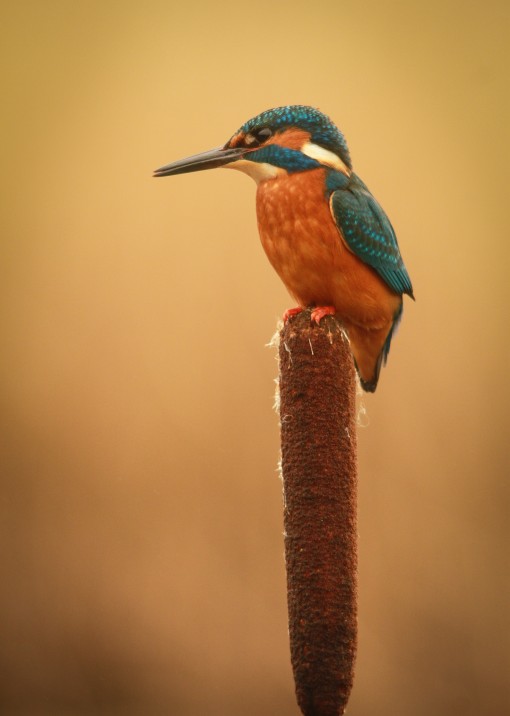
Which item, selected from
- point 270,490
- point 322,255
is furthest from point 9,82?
point 270,490

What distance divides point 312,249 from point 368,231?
89mm

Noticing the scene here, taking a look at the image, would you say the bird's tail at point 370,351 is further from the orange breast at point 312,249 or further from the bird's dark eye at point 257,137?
the bird's dark eye at point 257,137

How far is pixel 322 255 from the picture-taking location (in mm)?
1166

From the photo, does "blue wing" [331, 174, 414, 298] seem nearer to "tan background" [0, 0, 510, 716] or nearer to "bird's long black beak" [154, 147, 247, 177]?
"bird's long black beak" [154, 147, 247, 177]

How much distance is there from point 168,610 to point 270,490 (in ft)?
1.08

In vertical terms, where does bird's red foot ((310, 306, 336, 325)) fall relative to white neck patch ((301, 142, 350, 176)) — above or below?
below

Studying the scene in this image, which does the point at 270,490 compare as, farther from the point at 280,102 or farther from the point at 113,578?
the point at 280,102

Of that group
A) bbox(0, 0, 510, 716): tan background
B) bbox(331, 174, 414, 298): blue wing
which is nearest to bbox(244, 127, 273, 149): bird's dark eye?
bbox(331, 174, 414, 298): blue wing

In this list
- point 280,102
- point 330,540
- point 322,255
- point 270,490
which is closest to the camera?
point 330,540

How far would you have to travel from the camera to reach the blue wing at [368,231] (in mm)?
1161

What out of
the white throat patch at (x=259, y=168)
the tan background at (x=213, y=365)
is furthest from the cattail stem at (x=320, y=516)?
the tan background at (x=213, y=365)

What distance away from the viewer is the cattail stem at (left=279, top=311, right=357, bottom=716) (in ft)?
3.11

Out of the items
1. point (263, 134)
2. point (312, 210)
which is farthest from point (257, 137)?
point (312, 210)

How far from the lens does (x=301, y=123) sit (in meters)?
1.17
